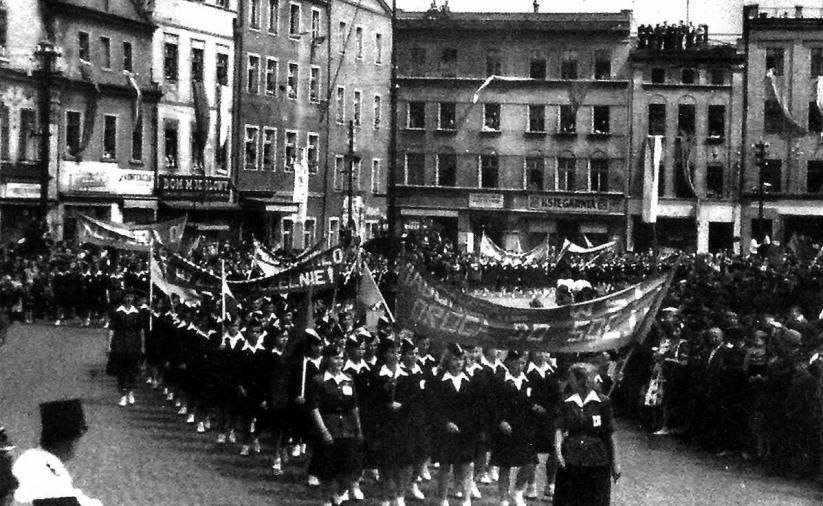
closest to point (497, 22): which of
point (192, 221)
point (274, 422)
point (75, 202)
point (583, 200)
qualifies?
point (583, 200)

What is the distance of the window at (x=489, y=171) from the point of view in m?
64.1

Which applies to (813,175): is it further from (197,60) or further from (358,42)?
(197,60)

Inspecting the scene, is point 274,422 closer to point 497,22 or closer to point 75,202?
point 75,202

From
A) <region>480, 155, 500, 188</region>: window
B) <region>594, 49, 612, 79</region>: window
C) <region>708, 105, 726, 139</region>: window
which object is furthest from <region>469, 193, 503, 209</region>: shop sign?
<region>708, 105, 726, 139</region>: window

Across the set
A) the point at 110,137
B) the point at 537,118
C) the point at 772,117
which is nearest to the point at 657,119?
the point at 772,117

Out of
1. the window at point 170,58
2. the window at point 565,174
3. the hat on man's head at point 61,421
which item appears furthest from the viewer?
the window at point 565,174

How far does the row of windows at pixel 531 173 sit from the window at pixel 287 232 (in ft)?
34.8

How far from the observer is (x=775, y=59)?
61.5m

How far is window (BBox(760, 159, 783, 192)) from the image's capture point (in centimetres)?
6122

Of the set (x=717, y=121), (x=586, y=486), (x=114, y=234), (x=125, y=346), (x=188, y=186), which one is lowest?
(x=586, y=486)

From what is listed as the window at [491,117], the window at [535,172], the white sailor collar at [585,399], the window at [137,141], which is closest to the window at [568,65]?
the window at [491,117]

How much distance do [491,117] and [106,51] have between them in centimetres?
2386

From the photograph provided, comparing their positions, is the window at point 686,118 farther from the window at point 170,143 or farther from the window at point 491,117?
the window at point 170,143

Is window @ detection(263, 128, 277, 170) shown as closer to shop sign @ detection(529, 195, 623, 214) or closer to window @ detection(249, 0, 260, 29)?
window @ detection(249, 0, 260, 29)
